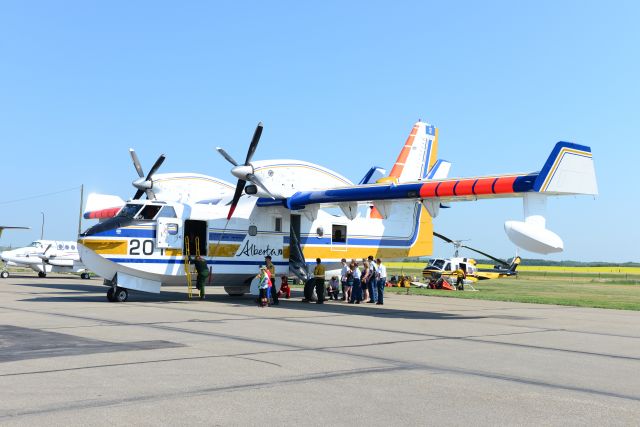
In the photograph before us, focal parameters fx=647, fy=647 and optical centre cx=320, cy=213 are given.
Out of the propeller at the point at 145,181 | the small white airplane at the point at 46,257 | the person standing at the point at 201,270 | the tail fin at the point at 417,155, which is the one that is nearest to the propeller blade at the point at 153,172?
the propeller at the point at 145,181

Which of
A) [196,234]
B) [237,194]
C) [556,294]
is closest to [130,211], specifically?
[196,234]

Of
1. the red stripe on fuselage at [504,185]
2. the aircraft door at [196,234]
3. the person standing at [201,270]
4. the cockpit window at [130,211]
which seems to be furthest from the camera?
the aircraft door at [196,234]

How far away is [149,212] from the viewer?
67.1ft

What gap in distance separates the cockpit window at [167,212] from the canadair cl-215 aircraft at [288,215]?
0.03m

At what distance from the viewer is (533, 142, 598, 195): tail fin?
15.9 meters

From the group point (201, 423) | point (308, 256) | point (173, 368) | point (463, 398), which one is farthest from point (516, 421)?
point (308, 256)

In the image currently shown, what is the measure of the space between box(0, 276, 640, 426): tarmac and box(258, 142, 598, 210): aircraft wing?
11.2 feet

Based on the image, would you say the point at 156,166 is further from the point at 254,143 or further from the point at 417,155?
the point at 417,155

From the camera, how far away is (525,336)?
13.1m

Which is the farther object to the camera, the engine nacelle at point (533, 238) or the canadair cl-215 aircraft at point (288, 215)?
the canadair cl-215 aircraft at point (288, 215)

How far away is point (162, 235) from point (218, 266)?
233cm

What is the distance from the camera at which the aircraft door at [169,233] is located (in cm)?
2038

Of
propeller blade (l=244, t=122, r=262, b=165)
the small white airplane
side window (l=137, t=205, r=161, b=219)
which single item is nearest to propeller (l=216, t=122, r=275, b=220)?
propeller blade (l=244, t=122, r=262, b=165)

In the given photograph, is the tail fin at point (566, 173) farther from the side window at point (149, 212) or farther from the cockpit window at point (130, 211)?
the cockpit window at point (130, 211)
